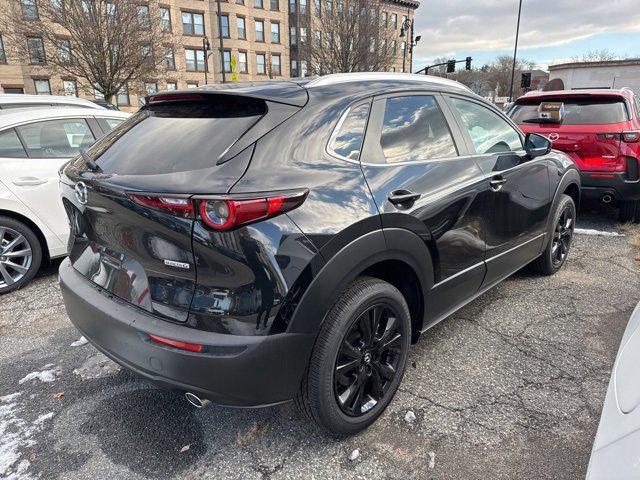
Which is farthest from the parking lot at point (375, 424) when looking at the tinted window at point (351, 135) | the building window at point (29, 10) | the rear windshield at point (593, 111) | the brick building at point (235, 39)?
the brick building at point (235, 39)

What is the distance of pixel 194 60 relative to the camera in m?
38.3

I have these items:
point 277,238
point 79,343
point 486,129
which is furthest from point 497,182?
point 79,343

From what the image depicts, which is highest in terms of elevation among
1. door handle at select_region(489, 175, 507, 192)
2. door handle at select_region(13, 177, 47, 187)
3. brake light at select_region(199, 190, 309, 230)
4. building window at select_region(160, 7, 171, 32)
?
building window at select_region(160, 7, 171, 32)

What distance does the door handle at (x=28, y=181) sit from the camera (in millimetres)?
4098

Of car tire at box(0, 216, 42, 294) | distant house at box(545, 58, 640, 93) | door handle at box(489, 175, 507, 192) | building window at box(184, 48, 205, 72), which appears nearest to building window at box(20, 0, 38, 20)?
car tire at box(0, 216, 42, 294)

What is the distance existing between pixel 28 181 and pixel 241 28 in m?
40.7

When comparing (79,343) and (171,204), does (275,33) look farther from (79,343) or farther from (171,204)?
(171,204)

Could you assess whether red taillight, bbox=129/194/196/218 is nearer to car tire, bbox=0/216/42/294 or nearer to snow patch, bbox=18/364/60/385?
snow patch, bbox=18/364/60/385

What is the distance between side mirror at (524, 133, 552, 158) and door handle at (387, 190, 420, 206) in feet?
5.64

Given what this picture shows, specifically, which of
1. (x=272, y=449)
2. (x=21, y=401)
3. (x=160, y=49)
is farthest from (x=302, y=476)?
(x=160, y=49)

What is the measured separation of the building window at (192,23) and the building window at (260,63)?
579 centimetres

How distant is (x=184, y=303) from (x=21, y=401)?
160 cm

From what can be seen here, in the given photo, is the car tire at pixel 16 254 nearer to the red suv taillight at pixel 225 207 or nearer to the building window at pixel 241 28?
the red suv taillight at pixel 225 207

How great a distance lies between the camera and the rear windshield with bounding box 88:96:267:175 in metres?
1.95
